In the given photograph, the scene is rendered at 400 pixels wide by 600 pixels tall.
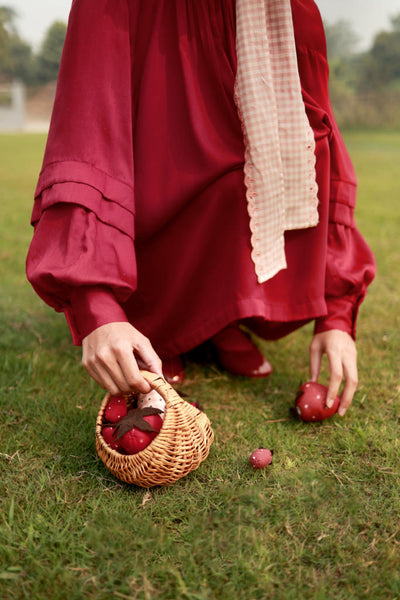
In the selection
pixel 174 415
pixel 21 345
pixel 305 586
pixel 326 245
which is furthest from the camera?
pixel 21 345

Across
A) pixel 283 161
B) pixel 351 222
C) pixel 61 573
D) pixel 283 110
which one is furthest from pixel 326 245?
pixel 61 573

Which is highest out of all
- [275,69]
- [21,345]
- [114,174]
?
[275,69]

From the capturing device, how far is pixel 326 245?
5.36ft

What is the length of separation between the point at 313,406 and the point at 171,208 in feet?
2.18

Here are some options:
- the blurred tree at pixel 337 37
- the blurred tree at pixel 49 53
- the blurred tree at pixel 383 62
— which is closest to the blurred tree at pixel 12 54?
the blurred tree at pixel 49 53

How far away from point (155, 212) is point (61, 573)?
90 centimetres

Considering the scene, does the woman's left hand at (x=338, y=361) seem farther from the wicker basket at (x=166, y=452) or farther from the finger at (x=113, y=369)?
the finger at (x=113, y=369)

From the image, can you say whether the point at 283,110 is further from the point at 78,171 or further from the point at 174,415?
the point at 174,415

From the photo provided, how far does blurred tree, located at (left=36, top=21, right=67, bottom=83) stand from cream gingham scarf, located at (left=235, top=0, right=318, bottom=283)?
38.0 metres

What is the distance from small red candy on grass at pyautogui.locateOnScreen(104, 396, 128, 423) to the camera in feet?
4.27

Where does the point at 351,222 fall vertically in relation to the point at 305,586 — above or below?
above

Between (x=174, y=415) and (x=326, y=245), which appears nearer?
(x=174, y=415)

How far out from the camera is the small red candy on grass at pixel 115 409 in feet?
4.27

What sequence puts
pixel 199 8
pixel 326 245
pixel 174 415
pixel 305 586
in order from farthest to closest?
pixel 326 245, pixel 199 8, pixel 174 415, pixel 305 586
